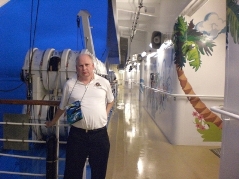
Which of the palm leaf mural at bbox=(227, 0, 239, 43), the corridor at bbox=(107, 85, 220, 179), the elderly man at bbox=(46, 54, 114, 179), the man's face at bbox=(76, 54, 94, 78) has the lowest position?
the corridor at bbox=(107, 85, 220, 179)

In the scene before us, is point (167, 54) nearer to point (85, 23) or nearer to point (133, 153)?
point (85, 23)

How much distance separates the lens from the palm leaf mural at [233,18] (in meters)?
1.60

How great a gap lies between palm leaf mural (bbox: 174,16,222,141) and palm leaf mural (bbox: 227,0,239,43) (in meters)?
2.02

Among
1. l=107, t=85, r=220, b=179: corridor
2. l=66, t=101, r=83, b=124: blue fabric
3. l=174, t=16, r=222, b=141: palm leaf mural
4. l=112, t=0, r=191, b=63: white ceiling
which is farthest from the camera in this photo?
l=112, t=0, r=191, b=63: white ceiling

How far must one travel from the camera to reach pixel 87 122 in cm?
156

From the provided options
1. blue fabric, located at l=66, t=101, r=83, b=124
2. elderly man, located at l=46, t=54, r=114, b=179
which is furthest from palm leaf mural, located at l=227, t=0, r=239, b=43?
blue fabric, located at l=66, t=101, r=83, b=124

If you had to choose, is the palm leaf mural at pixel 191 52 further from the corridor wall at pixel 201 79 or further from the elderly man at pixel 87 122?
the elderly man at pixel 87 122

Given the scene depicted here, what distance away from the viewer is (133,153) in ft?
11.3

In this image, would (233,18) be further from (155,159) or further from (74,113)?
(155,159)

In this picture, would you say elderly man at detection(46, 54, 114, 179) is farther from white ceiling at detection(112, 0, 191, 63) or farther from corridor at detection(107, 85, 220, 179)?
white ceiling at detection(112, 0, 191, 63)

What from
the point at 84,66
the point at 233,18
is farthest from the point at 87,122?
the point at 233,18

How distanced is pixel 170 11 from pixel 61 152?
3.35 meters

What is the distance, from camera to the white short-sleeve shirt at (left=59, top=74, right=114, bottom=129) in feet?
5.12

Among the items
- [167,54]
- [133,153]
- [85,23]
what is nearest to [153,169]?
[133,153]
